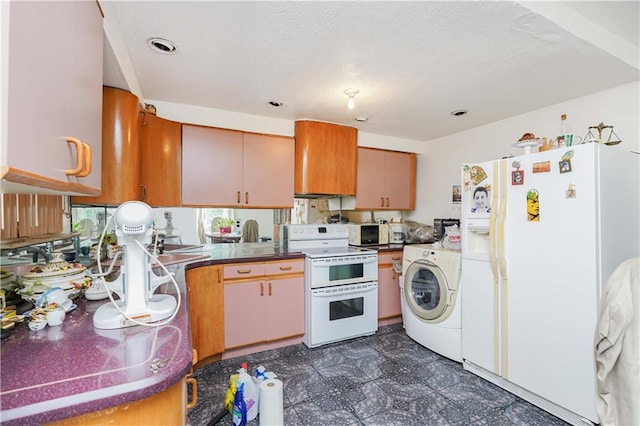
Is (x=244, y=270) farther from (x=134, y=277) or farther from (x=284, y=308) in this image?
(x=134, y=277)

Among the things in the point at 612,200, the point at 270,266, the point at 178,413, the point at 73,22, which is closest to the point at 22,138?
the point at 73,22

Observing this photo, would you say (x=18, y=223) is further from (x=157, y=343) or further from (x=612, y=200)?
(x=612, y=200)

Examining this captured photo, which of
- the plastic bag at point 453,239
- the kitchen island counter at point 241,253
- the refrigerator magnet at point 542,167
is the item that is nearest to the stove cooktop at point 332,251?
the kitchen island counter at point 241,253

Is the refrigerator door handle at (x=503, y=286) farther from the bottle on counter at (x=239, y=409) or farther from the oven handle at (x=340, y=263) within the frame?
the bottle on counter at (x=239, y=409)

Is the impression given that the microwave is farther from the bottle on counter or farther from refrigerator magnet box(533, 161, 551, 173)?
the bottle on counter

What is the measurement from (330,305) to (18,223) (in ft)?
7.33

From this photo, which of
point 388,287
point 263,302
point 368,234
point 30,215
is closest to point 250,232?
point 263,302

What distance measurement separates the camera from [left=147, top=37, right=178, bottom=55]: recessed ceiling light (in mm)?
1655

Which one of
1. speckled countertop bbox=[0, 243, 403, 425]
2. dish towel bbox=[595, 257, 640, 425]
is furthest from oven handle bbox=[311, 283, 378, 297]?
dish towel bbox=[595, 257, 640, 425]

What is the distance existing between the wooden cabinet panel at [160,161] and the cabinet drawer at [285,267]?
1038 mm

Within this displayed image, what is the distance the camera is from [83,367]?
77 cm

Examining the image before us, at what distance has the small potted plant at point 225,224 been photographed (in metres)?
3.03

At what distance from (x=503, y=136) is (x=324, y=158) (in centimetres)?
188

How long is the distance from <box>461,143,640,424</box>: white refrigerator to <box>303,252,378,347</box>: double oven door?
0.95 meters
